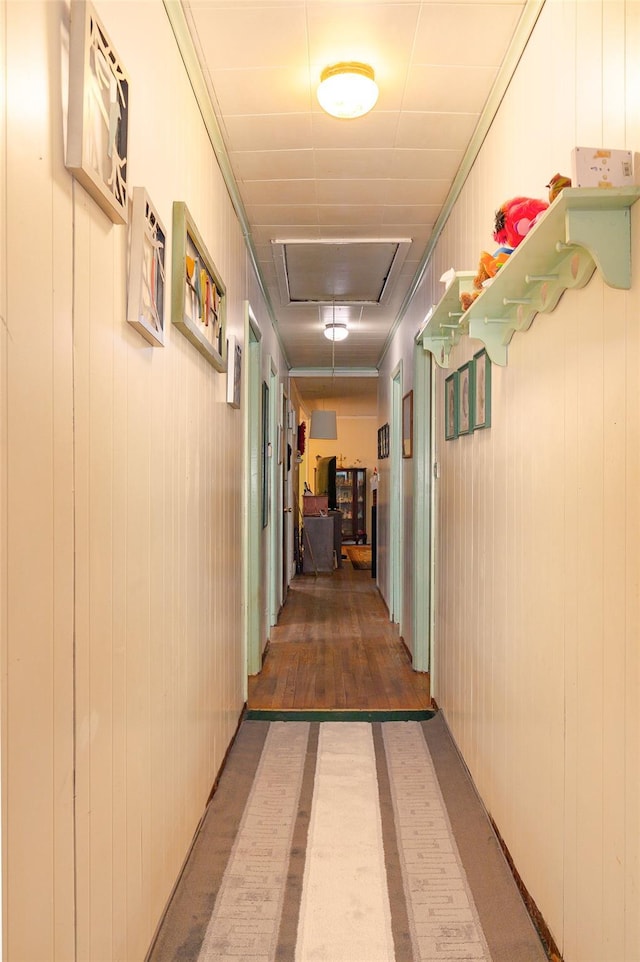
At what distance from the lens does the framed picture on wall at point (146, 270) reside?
1340mm

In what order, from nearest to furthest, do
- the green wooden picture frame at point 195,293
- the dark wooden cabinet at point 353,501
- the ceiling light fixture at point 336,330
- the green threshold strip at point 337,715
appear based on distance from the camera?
the green wooden picture frame at point 195,293 < the green threshold strip at point 337,715 < the ceiling light fixture at point 336,330 < the dark wooden cabinet at point 353,501

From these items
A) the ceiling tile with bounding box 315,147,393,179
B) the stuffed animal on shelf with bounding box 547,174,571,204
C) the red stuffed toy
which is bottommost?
the stuffed animal on shelf with bounding box 547,174,571,204

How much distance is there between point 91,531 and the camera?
114 cm

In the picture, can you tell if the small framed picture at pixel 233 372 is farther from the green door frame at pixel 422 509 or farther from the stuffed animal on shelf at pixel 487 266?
the green door frame at pixel 422 509

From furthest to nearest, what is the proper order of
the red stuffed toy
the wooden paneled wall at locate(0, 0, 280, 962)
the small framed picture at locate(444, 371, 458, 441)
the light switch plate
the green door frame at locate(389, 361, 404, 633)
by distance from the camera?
the green door frame at locate(389, 361, 404, 633) → the small framed picture at locate(444, 371, 458, 441) → the red stuffed toy → the light switch plate → the wooden paneled wall at locate(0, 0, 280, 962)

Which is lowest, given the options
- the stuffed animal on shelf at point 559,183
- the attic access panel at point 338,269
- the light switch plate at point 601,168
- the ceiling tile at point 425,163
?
the light switch plate at point 601,168

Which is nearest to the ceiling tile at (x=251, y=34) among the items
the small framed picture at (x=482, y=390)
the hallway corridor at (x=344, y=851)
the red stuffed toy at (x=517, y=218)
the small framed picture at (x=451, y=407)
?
the red stuffed toy at (x=517, y=218)

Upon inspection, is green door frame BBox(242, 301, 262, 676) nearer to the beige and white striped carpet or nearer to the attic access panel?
the attic access panel

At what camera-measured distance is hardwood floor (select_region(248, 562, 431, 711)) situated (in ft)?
11.2

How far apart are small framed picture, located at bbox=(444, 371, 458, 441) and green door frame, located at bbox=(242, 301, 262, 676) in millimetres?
1030

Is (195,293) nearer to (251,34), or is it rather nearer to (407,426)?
(251,34)

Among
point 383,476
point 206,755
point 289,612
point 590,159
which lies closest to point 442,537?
point 206,755

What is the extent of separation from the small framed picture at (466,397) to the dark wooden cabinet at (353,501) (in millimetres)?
8797

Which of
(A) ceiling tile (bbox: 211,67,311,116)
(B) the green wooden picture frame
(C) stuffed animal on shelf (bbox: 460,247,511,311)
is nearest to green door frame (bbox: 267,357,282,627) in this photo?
(B) the green wooden picture frame
